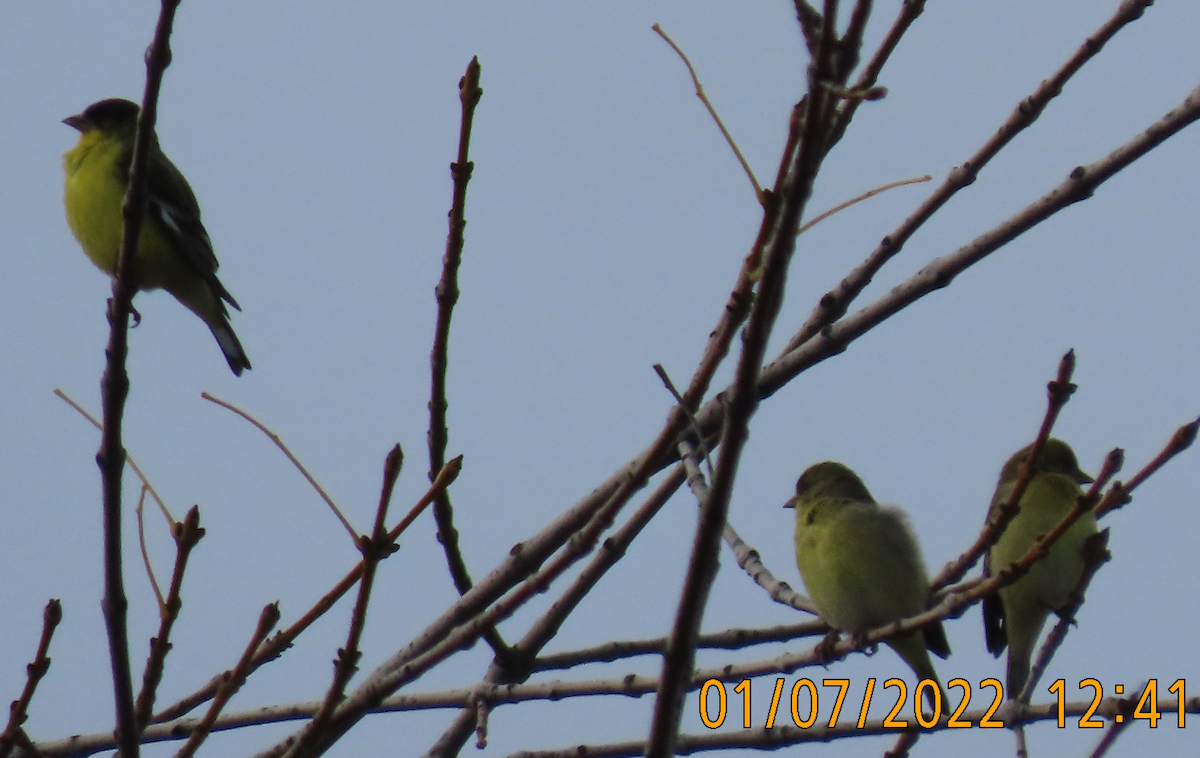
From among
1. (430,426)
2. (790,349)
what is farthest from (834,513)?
(430,426)

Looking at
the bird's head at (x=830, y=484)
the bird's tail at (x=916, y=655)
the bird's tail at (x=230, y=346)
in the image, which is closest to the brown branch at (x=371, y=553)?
the bird's tail at (x=916, y=655)

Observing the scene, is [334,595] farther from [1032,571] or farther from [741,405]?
[1032,571]

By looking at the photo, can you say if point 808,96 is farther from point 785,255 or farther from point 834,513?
point 834,513

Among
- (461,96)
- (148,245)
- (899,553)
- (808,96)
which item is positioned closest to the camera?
(808,96)

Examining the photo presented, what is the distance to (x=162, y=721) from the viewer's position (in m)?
3.44

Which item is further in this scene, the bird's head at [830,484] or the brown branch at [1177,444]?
the bird's head at [830,484]

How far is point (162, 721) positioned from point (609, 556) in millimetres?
1380

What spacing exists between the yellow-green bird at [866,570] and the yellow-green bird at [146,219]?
11.7 ft

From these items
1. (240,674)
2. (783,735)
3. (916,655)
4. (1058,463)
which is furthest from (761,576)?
(1058,463)

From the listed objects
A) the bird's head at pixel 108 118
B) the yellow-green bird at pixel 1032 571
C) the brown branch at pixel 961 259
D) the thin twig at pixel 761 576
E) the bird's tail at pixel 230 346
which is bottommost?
the thin twig at pixel 761 576

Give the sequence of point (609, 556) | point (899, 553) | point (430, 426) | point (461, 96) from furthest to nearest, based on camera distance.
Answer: point (899, 553), point (430, 426), point (609, 556), point (461, 96)

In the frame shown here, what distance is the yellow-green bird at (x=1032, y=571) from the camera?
5141 millimetres

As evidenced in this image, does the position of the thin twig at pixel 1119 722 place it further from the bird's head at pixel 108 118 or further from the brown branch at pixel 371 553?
the bird's head at pixel 108 118

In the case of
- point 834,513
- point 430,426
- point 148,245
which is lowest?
point 430,426
